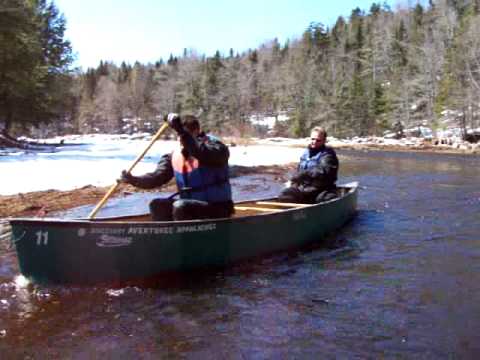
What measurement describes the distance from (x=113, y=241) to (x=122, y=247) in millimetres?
122

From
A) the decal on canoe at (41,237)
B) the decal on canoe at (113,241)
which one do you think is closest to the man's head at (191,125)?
the decal on canoe at (113,241)

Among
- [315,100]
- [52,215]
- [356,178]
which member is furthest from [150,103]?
[52,215]

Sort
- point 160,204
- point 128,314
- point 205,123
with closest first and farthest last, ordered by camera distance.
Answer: point 128,314, point 160,204, point 205,123

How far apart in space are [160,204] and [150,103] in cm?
9200

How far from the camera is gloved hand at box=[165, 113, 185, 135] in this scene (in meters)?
5.85

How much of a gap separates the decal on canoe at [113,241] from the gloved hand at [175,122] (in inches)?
51.0

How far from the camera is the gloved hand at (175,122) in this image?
585cm

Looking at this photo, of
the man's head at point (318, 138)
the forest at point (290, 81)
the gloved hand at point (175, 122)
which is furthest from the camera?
the forest at point (290, 81)

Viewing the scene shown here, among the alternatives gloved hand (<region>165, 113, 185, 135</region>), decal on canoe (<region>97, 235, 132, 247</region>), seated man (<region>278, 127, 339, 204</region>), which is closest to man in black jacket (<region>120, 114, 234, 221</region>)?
gloved hand (<region>165, 113, 185, 135</region>)

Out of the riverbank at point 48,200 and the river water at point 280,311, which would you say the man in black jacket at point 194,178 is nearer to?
the river water at point 280,311

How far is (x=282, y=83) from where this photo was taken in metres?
80.6

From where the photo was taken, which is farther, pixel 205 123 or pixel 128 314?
pixel 205 123

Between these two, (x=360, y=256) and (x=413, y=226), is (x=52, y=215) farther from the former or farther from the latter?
(x=413, y=226)

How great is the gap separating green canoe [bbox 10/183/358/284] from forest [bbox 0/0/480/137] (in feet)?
54.7
